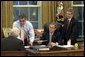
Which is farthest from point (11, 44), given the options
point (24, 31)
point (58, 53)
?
point (24, 31)

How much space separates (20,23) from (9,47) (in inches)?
48.7

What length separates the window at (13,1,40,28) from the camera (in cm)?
716

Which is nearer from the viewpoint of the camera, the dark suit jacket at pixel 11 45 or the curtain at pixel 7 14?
the dark suit jacket at pixel 11 45

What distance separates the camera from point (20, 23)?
18.4 feet

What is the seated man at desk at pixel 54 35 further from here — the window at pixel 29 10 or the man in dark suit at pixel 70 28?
the window at pixel 29 10

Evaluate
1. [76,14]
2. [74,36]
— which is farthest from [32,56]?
[76,14]

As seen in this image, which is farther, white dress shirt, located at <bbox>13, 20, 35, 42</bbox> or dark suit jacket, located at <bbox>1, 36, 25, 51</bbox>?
white dress shirt, located at <bbox>13, 20, 35, 42</bbox>

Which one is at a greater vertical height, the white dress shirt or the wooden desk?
the white dress shirt

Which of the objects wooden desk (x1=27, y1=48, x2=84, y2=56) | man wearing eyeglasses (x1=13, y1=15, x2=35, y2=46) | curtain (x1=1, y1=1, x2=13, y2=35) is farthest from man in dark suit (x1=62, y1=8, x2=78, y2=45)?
curtain (x1=1, y1=1, x2=13, y2=35)

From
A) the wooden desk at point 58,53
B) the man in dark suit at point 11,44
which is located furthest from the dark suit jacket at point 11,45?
the wooden desk at point 58,53

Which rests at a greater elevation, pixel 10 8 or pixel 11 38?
pixel 10 8

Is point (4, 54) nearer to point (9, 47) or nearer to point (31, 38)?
point (9, 47)

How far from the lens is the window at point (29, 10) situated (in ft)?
23.5

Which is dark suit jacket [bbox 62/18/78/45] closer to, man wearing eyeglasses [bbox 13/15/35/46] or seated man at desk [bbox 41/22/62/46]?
seated man at desk [bbox 41/22/62/46]
